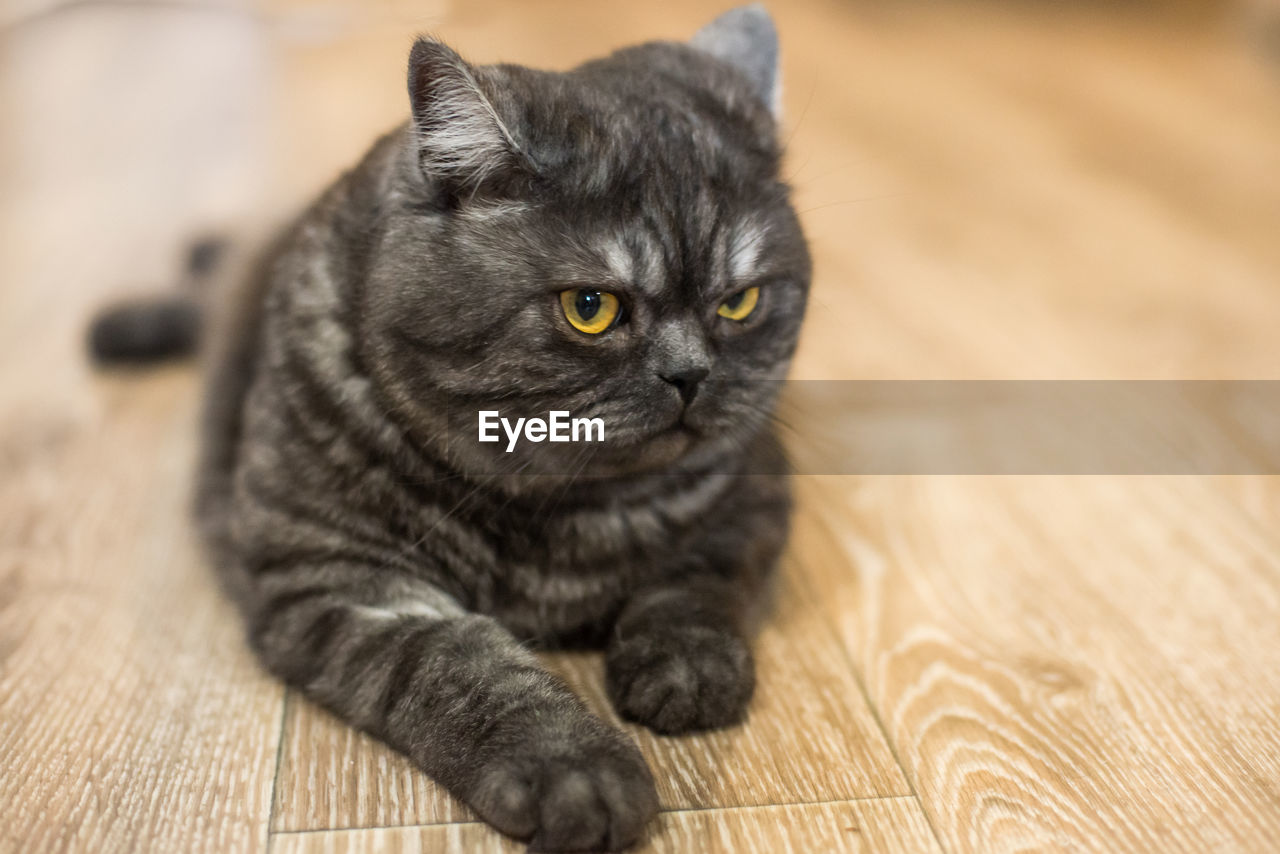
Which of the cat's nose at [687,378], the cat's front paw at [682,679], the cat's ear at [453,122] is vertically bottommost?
the cat's front paw at [682,679]

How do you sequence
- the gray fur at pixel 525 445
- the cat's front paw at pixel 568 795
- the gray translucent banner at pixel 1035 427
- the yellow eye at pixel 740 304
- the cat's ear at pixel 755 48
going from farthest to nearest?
1. the gray translucent banner at pixel 1035 427
2. the cat's ear at pixel 755 48
3. the yellow eye at pixel 740 304
4. the gray fur at pixel 525 445
5. the cat's front paw at pixel 568 795

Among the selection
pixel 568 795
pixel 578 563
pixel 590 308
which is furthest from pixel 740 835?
pixel 590 308

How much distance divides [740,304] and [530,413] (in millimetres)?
256

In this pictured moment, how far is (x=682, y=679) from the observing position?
1235mm

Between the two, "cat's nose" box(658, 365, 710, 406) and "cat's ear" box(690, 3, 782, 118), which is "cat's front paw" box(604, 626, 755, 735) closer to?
"cat's nose" box(658, 365, 710, 406)

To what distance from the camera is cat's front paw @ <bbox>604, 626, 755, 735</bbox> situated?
1227 mm

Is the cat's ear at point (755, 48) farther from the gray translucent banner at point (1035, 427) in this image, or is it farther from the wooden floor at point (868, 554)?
the gray translucent banner at point (1035, 427)

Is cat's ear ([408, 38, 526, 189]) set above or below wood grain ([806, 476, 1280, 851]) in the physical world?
above

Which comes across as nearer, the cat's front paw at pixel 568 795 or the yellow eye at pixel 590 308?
the cat's front paw at pixel 568 795

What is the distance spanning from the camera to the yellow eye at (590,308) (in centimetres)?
117

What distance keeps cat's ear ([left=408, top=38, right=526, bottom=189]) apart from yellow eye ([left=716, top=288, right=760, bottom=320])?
26 cm

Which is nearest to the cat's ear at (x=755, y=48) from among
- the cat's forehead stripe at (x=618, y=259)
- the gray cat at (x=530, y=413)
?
the gray cat at (x=530, y=413)

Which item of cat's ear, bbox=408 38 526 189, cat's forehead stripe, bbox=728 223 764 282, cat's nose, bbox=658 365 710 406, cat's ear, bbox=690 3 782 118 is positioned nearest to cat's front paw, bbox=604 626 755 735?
cat's nose, bbox=658 365 710 406

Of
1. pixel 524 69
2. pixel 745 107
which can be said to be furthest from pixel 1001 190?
pixel 524 69
